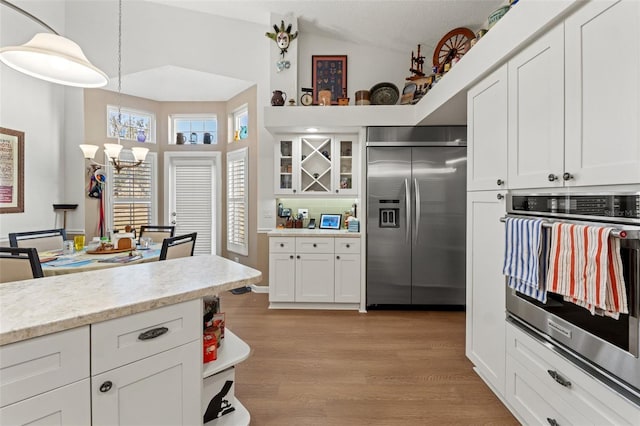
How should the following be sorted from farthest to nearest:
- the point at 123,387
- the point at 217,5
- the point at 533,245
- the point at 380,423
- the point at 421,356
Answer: the point at 217,5 < the point at 421,356 < the point at 380,423 < the point at 533,245 < the point at 123,387

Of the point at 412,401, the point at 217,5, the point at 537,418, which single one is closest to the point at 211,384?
the point at 412,401

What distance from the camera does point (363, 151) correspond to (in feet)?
11.3

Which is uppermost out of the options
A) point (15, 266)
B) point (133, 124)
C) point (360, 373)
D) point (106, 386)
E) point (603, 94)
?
point (133, 124)

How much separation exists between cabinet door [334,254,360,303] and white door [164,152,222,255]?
2338 mm

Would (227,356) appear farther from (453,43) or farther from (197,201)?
(453,43)

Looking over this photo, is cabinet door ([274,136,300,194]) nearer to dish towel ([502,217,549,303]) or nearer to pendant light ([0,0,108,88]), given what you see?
pendant light ([0,0,108,88])

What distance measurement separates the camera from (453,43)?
3.54 meters

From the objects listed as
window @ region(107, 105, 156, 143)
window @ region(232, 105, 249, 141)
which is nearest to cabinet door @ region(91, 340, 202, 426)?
window @ region(232, 105, 249, 141)

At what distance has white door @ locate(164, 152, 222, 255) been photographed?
187 inches

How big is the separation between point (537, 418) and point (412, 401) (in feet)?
2.22

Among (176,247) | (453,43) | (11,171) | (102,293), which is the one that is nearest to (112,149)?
(176,247)

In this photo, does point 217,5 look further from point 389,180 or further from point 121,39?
point 389,180

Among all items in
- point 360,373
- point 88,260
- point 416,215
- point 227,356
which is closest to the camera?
point 227,356

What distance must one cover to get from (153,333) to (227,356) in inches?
17.7
